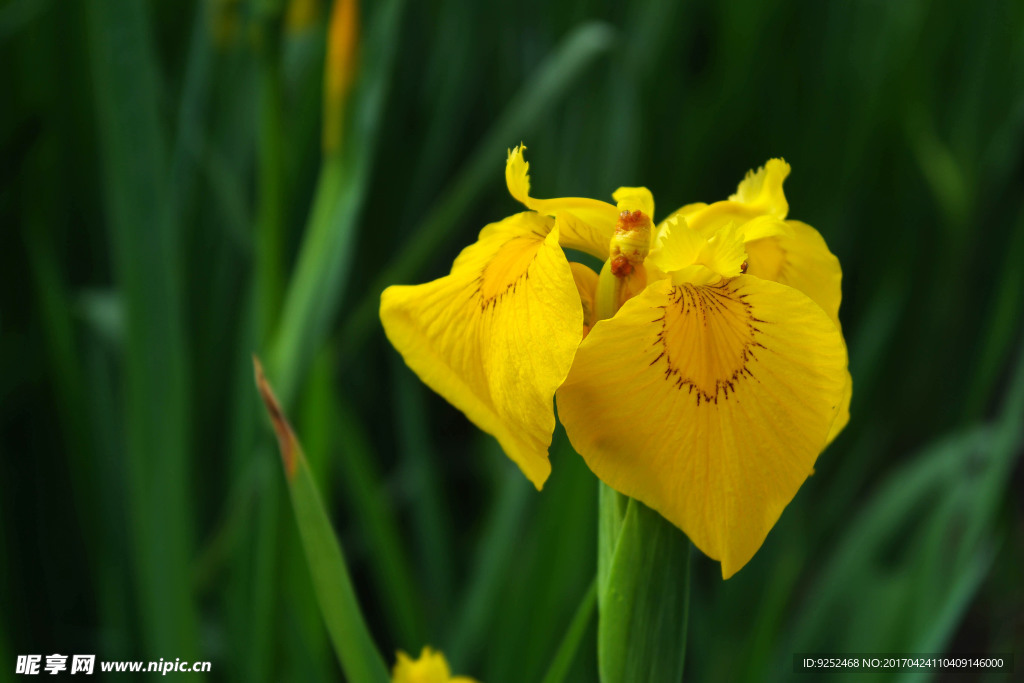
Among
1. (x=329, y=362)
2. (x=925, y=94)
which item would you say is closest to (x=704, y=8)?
(x=925, y=94)

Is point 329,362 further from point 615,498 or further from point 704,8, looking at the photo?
point 704,8

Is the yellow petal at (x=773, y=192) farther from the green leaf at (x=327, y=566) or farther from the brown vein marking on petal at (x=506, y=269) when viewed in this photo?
the green leaf at (x=327, y=566)

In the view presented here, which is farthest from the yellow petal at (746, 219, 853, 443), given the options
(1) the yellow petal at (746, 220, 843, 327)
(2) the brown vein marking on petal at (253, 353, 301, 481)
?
(2) the brown vein marking on petal at (253, 353, 301, 481)

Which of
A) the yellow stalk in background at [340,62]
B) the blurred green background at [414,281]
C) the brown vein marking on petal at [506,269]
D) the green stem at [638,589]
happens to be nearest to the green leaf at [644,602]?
the green stem at [638,589]

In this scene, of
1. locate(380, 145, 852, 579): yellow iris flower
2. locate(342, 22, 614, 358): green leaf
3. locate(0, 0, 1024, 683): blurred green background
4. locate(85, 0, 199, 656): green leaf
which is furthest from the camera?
locate(342, 22, 614, 358): green leaf

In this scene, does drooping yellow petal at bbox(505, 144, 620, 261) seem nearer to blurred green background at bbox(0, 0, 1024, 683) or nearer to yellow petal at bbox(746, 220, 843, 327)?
yellow petal at bbox(746, 220, 843, 327)

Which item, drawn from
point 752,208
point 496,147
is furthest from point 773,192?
point 496,147
